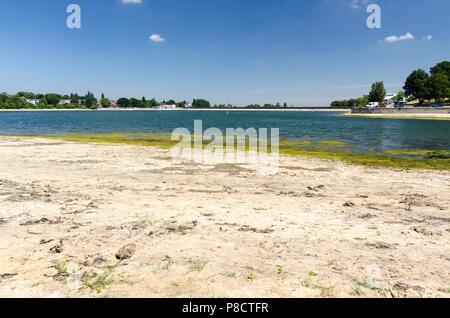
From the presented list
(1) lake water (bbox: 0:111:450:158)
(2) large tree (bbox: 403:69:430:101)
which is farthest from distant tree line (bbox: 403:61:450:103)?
(1) lake water (bbox: 0:111:450:158)

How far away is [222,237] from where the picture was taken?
718cm

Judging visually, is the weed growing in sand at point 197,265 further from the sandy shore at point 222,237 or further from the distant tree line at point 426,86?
the distant tree line at point 426,86

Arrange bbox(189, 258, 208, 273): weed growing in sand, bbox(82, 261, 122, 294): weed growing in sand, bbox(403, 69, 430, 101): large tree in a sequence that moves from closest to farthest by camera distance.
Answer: bbox(82, 261, 122, 294): weed growing in sand → bbox(189, 258, 208, 273): weed growing in sand → bbox(403, 69, 430, 101): large tree

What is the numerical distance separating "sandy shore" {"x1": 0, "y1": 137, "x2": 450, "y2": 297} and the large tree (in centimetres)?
16329

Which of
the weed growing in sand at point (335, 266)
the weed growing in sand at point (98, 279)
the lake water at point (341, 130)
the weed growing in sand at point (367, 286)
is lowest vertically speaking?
the weed growing in sand at point (367, 286)

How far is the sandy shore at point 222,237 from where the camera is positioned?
5.12 meters

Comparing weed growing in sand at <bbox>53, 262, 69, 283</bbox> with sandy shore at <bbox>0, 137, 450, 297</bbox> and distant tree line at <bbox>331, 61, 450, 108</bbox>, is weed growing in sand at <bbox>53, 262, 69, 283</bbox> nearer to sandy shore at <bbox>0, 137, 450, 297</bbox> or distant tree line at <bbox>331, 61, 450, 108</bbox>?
sandy shore at <bbox>0, 137, 450, 297</bbox>

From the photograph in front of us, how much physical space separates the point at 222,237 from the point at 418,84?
593 ft

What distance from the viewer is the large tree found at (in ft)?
469

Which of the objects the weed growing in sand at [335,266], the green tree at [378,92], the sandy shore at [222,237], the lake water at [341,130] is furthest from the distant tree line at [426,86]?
the weed growing in sand at [335,266]

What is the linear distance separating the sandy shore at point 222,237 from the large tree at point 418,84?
163m

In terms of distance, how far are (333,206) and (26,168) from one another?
55.1 ft

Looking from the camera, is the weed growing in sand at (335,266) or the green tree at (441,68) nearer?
the weed growing in sand at (335,266)

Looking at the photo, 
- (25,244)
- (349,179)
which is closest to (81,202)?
(25,244)
